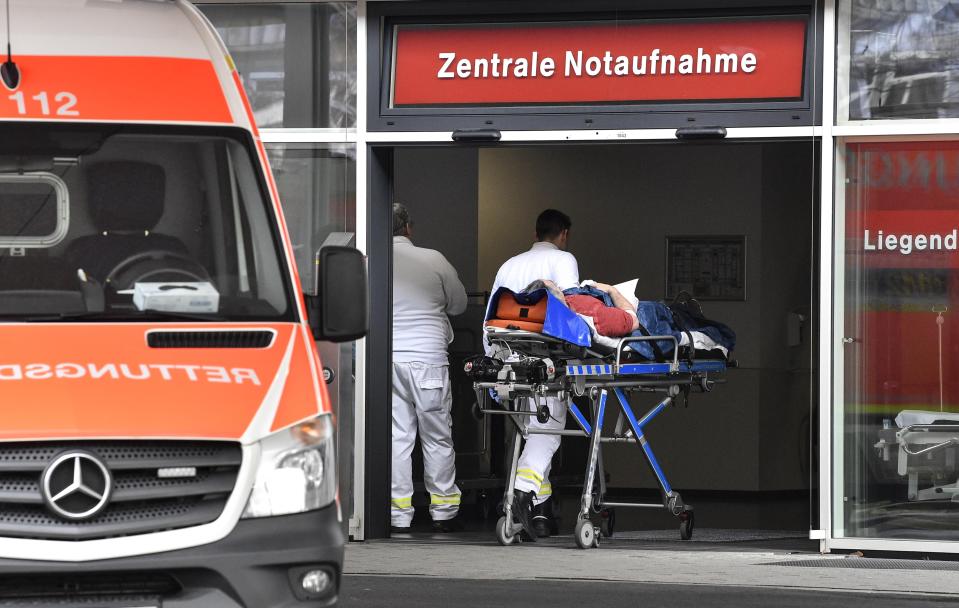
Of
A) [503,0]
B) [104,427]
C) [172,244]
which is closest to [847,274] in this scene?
[503,0]

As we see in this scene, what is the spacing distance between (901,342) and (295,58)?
13.8 feet

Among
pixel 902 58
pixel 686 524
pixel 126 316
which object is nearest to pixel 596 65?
pixel 902 58

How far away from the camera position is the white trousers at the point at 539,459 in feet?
35.4

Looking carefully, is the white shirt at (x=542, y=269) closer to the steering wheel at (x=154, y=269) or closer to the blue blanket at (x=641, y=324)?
the blue blanket at (x=641, y=324)

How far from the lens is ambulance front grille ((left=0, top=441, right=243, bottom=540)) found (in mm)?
4844

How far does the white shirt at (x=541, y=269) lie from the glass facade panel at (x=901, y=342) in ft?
6.11

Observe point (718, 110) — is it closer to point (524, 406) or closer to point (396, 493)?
point (524, 406)

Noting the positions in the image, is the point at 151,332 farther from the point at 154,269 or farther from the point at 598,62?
the point at 598,62

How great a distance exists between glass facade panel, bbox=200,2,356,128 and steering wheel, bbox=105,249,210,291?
16.4ft

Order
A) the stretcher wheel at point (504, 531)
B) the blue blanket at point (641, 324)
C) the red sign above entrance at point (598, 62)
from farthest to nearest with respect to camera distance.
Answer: the stretcher wheel at point (504, 531), the red sign above entrance at point (598, 62), the blue blanket at point (641, 324)

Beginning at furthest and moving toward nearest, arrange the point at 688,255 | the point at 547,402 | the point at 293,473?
1. the point at 688,255
2. the point at 547,402
3. the point at 293,473

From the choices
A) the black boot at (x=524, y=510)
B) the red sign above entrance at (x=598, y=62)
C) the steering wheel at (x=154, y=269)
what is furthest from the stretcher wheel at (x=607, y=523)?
the steering wheel at (x=154, y=269)

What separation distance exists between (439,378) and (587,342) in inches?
75.7

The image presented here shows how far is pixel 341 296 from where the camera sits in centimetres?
590
